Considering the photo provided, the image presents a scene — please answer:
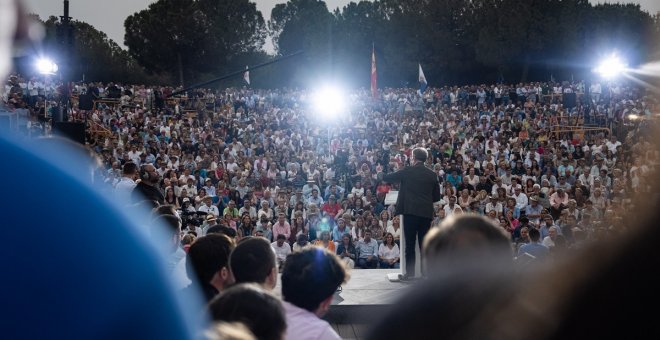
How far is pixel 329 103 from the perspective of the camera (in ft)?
99.8

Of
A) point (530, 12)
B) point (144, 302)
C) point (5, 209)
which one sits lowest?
point (144, 302)

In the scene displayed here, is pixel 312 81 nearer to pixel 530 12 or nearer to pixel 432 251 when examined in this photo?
pixel 530 12

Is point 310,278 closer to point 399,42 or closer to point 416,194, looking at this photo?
point 416,194

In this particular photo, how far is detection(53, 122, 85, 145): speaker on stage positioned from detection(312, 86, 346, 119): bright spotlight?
53.5 feet

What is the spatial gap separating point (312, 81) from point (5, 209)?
57.0m

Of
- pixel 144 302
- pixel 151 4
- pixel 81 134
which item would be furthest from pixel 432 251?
pixel 151 4

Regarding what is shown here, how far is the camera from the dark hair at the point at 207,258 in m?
3.68

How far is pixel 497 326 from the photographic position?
113 cm

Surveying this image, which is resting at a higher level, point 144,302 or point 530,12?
point 530,12

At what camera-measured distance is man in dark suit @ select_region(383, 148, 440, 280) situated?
762 cm

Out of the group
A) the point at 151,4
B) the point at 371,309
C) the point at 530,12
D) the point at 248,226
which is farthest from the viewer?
the point at 151,4

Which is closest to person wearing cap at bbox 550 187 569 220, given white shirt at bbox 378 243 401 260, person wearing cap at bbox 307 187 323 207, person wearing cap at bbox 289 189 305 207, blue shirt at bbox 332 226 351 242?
white shirt at bbox 378 243 401 260

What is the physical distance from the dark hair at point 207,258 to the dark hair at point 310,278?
0.73 meters

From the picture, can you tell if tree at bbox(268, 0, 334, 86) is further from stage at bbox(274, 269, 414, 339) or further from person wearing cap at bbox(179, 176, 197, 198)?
stage at bbox(274, 269, 414, 339)
